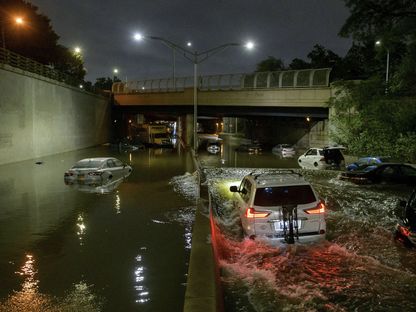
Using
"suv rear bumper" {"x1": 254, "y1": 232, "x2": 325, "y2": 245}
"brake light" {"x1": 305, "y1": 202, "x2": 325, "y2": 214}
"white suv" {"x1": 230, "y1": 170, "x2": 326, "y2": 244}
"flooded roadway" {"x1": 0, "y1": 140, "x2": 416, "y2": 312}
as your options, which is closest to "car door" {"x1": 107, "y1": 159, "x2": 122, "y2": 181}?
"flooded roadway" {"x1": 0, "y1": 140, "x2": 416, "y2": 312}

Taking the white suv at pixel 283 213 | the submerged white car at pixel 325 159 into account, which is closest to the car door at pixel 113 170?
the white suv at pixel 283 213

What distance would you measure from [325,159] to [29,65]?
2370cm

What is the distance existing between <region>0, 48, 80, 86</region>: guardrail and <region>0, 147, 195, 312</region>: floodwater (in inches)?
615

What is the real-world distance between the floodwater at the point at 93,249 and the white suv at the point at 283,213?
1666mm

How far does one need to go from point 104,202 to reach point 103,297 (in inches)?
355

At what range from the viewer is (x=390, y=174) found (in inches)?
741

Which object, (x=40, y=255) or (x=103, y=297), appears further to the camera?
(x=40, y=255)

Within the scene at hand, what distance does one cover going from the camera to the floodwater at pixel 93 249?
6.72 metres

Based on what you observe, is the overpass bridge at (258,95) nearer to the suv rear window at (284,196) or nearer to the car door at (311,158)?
the car door at (311,158)

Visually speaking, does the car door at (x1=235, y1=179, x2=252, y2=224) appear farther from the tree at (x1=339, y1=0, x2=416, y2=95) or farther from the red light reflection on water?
the tree at (x1=339, y1=0, x2=416, y2=95)

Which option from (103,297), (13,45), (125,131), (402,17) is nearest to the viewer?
(103,297)

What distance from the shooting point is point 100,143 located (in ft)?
191

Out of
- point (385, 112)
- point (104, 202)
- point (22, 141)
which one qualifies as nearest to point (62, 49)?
point (22, 141)

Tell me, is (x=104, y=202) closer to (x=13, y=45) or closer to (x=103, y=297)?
(x=103, y=297)
